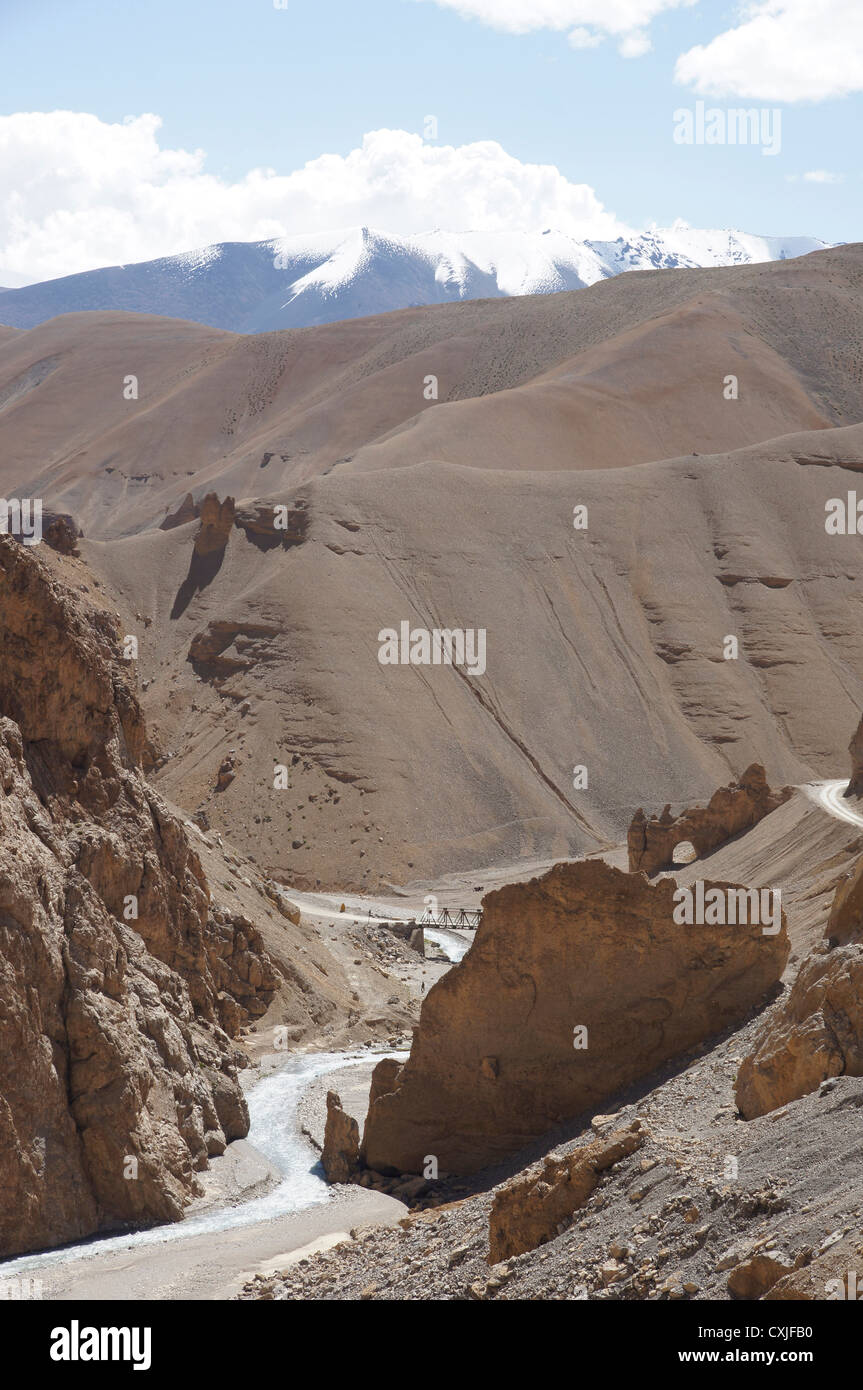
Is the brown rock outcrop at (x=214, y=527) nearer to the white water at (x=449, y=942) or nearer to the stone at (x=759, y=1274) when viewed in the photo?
the white water at (x=449, y=942)

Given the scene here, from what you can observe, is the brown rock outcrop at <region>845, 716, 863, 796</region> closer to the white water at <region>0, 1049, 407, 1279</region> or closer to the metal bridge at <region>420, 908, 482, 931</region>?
the metal bridge at <region>420, 908, 482, 931</region>

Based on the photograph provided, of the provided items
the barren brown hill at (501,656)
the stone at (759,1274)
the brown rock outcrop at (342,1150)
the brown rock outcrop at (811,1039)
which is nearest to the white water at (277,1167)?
the brown rock outcrop at (342,1150)

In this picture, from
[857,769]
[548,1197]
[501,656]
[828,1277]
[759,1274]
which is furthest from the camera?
[501,656]

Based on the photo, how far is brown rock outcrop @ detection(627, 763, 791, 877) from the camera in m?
41.6

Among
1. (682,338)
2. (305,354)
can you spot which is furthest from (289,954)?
(305,354)

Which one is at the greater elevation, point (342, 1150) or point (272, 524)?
point (272, 524)

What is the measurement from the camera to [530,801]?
6162cm

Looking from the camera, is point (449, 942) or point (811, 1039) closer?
point (811, 1039)

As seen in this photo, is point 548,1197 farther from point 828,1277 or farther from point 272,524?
point 272,524

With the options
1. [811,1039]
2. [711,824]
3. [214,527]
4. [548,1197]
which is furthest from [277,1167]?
[214,527]

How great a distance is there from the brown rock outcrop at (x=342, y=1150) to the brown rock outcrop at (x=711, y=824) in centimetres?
2254

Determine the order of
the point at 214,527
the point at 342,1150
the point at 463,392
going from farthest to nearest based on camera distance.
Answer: the point at 463,392 < the point at 214,527 < the point at 342,1150

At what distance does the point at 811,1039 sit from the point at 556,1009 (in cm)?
523

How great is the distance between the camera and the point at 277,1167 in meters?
21.3
